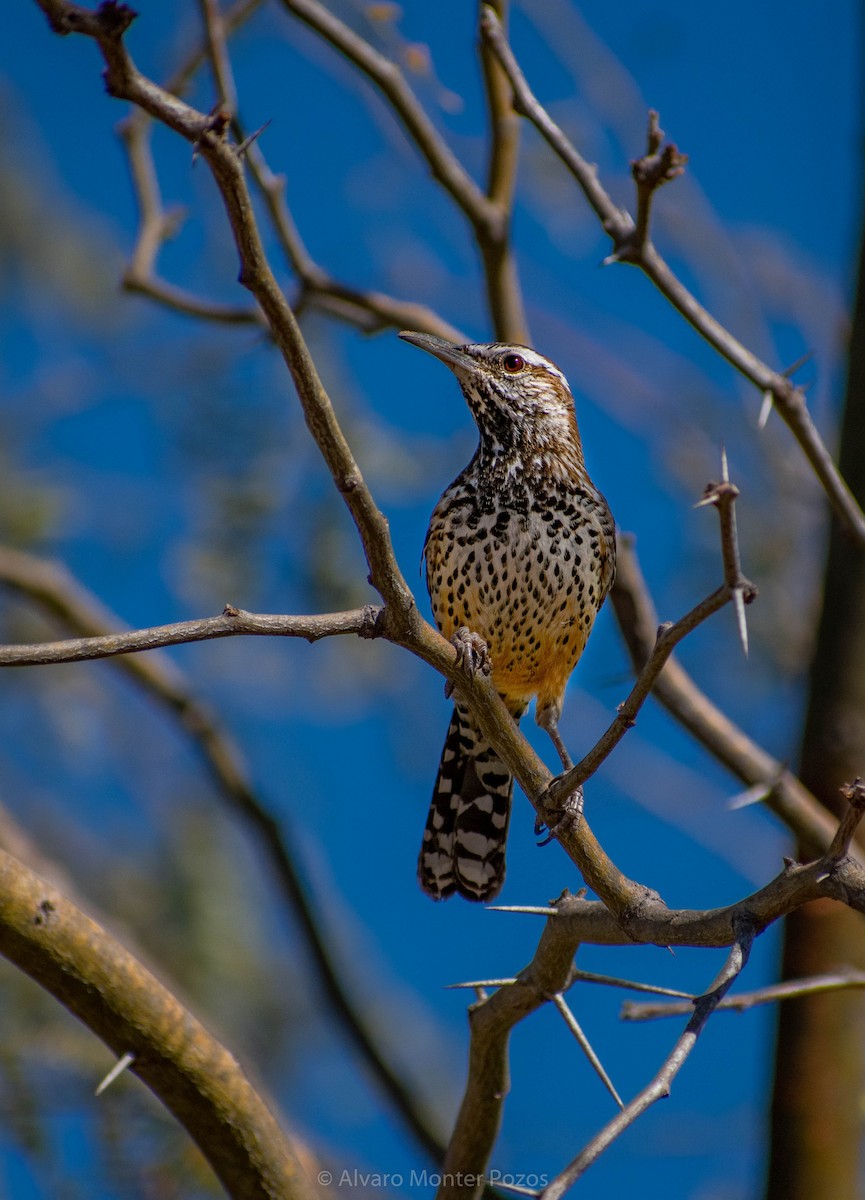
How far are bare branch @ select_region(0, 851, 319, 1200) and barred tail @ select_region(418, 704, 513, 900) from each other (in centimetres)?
122

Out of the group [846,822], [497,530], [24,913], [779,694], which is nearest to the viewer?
[846,822]

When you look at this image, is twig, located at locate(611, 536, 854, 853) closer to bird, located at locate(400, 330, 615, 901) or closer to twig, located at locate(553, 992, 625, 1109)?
bird, located at locate(400, 330, 615, 901)

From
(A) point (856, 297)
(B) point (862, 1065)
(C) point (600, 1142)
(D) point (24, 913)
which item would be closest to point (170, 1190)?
(D) point (24, 913)

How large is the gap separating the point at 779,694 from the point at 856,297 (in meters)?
2.60

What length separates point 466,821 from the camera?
4082 mm

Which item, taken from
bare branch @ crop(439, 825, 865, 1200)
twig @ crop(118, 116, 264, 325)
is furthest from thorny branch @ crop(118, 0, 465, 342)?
bare branch @ crop(439, 825, 865, 1200)

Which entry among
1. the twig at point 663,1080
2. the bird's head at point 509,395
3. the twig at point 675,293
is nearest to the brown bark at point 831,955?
the twig at point 675,293

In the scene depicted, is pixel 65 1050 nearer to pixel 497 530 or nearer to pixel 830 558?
pixel 497 530

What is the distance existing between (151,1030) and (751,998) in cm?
122

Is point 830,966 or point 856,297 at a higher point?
point 856,297

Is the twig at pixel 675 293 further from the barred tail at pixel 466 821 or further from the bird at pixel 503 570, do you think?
the barred tail at pixel 466 821

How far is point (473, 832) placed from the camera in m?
4.05

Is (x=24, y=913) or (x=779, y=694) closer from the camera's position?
(x=24, y=913)

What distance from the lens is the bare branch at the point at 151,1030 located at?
101 inches
